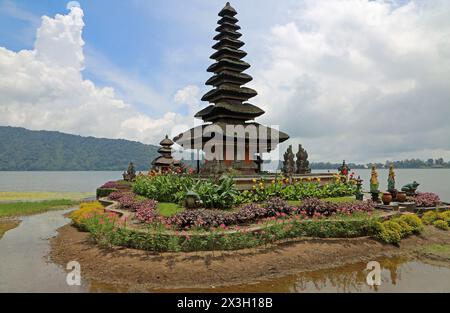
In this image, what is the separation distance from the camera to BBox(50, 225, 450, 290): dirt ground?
355 inches

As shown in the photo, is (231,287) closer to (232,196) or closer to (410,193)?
(232,196)

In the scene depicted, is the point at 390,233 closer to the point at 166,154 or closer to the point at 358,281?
the point at 358,281

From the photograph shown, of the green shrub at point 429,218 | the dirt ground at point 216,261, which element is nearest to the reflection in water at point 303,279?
the dirt ground at point 216,261

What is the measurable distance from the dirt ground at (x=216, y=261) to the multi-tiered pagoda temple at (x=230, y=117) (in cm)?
1223

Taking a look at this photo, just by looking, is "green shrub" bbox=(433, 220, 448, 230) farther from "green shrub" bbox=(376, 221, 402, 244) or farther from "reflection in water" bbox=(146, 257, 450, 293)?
"reflection in water" bbox=(146, 257, 450, 293)

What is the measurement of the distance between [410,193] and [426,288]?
14954 mm

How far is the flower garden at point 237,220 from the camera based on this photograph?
1073cm

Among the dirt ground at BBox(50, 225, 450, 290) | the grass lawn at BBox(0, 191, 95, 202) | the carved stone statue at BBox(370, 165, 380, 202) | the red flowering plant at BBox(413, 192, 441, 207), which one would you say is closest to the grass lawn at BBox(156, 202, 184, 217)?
the dirt ground at BBox(50, 225, 450, 290)

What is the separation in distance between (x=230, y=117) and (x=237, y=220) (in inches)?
535

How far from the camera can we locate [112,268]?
9.73 metres

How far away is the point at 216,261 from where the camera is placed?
973cm

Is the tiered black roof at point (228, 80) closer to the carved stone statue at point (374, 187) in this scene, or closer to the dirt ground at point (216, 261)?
the carved stone statue at point (374, 187)
